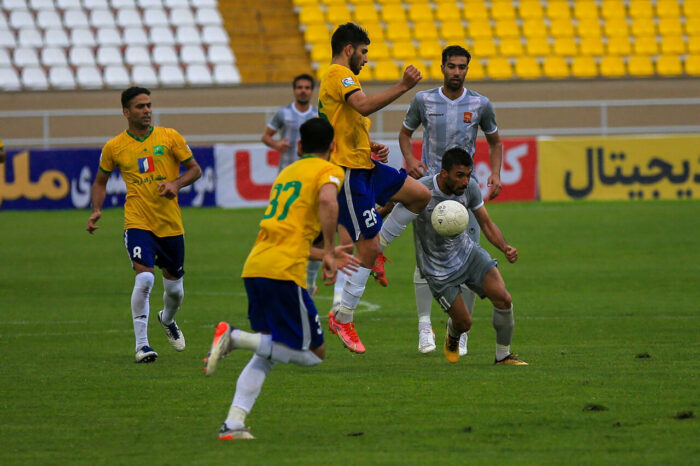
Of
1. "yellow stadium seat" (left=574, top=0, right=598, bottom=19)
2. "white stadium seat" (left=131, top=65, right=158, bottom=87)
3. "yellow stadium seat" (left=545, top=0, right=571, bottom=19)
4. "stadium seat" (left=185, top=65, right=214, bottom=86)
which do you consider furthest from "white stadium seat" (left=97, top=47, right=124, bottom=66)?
"yellow stadium seat" (left=574, top=0, right=598, bottom=19)

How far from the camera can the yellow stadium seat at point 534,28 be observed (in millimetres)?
29672

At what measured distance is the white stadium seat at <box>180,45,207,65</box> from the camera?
28188 mm

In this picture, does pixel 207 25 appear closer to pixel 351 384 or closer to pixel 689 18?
pixel 689 18

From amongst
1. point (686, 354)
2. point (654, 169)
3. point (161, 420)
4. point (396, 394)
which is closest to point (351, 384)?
point (396, 394)

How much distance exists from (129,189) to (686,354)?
4561 mm

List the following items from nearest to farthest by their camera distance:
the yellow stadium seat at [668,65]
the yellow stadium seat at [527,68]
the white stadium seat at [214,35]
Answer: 1. the yellow stadium seat at [527,68]
2. the yellow stadium seat at [668,65]
3. the white stadium seat at [214,35]

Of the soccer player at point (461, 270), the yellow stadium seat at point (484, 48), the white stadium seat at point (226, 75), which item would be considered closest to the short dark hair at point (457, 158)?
the soccer player at point (461, 270)

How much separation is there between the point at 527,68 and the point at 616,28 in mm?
2896

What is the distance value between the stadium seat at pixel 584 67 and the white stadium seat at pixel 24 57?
12.8m

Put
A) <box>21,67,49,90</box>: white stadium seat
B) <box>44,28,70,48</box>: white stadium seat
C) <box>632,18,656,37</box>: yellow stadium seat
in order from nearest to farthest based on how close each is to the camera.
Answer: <box>21,67,49,90</box>: white stadium seat → <box>44,28,70,48</box>: white stadium seat → <box>632,18,656,37</box>: yellow stadium seat

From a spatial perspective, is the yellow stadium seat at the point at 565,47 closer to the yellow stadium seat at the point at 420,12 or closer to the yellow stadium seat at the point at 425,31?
the yellow stadium seat at the point at 425,31

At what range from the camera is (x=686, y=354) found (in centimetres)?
896

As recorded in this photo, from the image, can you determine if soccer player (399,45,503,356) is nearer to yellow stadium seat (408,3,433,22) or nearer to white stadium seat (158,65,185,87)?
white stadium seat (158,65,185,87)

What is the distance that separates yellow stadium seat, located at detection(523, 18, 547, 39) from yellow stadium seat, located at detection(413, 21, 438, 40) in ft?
7.53
